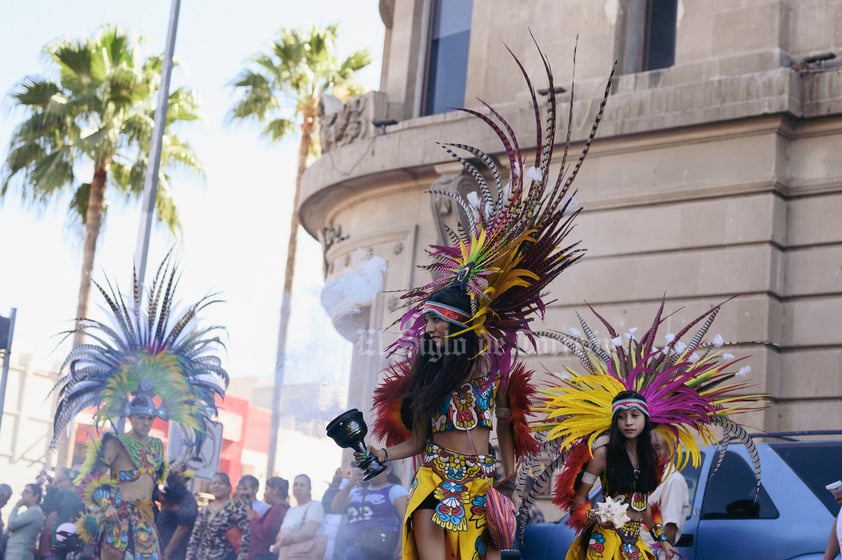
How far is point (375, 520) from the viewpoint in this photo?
38.6 feet

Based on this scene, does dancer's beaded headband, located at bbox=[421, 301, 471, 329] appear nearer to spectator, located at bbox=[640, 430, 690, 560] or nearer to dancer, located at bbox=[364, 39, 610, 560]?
dancer, located at bbox=[364, 39, 610, 560]

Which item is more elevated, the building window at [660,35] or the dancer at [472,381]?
the building window at [660,35]

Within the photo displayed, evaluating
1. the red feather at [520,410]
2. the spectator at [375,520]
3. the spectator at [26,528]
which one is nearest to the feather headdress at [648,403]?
the red feather at [520,410]

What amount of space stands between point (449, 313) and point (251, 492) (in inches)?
236

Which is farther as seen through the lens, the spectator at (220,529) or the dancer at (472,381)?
the spectator at (220,529)

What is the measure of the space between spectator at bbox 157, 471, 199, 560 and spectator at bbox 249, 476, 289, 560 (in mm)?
748

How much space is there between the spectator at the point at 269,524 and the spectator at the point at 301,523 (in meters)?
0.08

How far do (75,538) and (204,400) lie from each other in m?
2.02

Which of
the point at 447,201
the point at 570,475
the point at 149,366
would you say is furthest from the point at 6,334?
the point at 570,475

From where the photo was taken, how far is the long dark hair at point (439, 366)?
7.21 metres

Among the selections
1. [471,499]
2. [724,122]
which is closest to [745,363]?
[724,122]

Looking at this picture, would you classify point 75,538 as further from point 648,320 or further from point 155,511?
point 648,320

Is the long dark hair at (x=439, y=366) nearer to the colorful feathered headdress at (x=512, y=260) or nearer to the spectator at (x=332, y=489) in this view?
the colorful feathered headdress at (x=512, y=260)

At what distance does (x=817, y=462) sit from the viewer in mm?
8688
